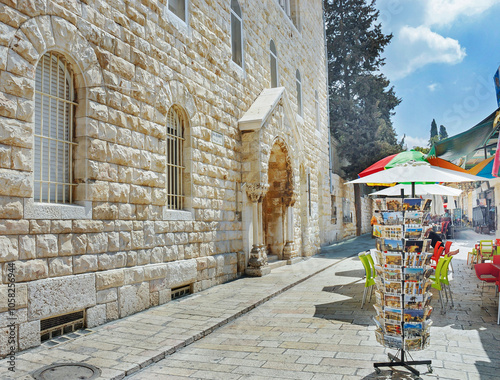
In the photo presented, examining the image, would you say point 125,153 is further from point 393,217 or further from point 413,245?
point 413,245

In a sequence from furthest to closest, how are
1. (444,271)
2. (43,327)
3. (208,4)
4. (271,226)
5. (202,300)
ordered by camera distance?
(271,226) → (208,4) → (202,300) → (444,271) → (43,327)

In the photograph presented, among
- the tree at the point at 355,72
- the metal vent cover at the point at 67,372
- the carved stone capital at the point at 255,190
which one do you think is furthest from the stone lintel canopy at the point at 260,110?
the tree at the point at 355,72

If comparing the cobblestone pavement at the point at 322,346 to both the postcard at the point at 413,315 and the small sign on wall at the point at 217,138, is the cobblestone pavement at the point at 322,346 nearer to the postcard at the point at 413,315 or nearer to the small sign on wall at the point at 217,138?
the postcard at the point at 413,315

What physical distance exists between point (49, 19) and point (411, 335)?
545 cm

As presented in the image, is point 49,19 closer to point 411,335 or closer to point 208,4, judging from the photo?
point 208,4

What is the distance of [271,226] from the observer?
42.6 feet

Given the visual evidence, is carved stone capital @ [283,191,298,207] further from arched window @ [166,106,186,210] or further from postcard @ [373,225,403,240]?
postcard @ [373,225,403,240]

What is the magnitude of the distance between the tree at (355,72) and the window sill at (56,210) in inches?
855

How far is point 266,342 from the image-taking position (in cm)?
506

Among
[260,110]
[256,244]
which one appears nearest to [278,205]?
[256,244]

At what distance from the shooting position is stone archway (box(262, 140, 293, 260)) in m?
12.8

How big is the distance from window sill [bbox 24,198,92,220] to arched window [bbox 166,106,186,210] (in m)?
2.21

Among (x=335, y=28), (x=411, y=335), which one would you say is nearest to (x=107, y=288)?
(x=411, y=335)

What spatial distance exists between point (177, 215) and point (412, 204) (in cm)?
436
